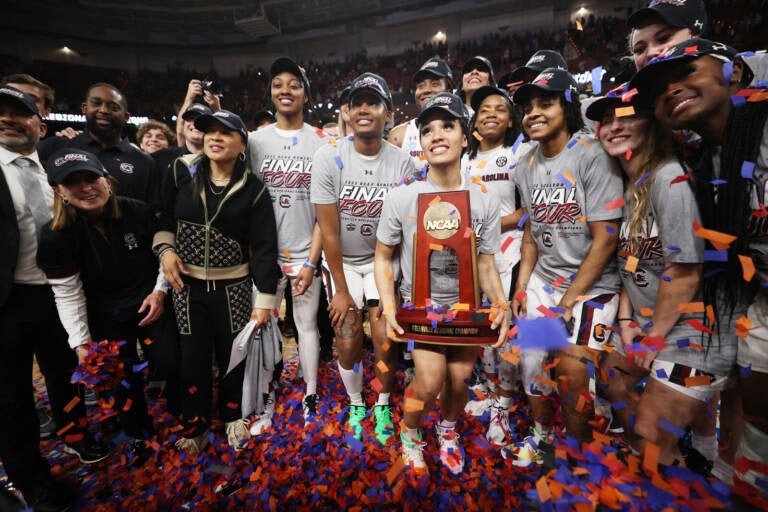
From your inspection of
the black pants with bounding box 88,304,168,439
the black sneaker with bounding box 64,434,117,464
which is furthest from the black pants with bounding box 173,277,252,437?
the black sneaker with bounding box 64,434,117,464

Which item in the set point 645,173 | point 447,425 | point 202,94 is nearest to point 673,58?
point 645,173

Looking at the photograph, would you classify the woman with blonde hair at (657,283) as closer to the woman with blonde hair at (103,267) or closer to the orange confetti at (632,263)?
the orange confetti at (632,263)

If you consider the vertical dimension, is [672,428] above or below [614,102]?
below

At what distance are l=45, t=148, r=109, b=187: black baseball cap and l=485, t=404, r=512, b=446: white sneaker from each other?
3.15 m

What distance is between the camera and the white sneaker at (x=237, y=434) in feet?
8.03

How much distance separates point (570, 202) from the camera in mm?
2023

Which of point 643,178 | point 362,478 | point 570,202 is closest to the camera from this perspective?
point 643,178

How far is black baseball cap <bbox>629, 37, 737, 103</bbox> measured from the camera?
1469 mm

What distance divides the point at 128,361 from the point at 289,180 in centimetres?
174

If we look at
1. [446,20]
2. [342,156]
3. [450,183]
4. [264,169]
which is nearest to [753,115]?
[450,183]

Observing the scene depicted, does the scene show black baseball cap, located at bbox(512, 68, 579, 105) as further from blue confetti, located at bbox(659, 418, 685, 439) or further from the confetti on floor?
the confetti on floor

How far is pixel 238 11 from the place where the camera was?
18109 mm

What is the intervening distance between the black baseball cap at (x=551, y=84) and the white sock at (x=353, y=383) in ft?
7.52

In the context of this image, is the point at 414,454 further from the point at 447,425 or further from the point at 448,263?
the point at 448,263
